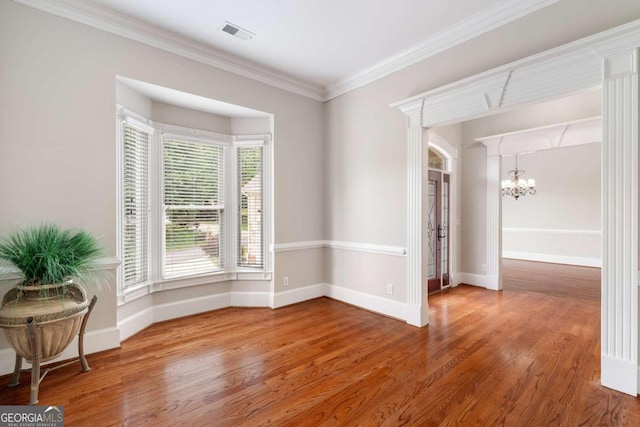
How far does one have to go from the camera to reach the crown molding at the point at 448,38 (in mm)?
2781

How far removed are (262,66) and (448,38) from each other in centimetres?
223

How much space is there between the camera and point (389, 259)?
3.97 m

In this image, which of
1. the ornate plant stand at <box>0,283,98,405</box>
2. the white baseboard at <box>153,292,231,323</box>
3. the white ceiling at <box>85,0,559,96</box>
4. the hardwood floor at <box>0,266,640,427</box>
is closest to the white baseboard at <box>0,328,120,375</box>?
the hardwood floor at <box>0,266,640,427</box>

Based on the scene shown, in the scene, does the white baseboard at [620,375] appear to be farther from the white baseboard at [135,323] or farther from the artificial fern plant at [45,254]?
the white baseboard at [135,323]

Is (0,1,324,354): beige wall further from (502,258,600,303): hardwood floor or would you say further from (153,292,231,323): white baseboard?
(502,258,600,303): hardwood floor

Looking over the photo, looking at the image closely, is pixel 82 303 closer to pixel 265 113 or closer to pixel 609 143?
pixel 265 113

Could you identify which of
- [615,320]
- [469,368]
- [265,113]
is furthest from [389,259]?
[265,113]

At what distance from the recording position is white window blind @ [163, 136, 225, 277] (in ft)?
12.7

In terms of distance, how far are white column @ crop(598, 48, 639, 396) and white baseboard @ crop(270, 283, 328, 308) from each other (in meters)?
3.27

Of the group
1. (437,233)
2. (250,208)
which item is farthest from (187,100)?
(437,233)

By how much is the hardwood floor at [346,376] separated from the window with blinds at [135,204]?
75 cm

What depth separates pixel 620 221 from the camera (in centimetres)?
224

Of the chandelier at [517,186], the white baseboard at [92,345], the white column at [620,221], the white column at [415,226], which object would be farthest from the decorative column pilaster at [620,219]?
the chandelier at [517,186]

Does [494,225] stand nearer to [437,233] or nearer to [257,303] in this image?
[437,233]
